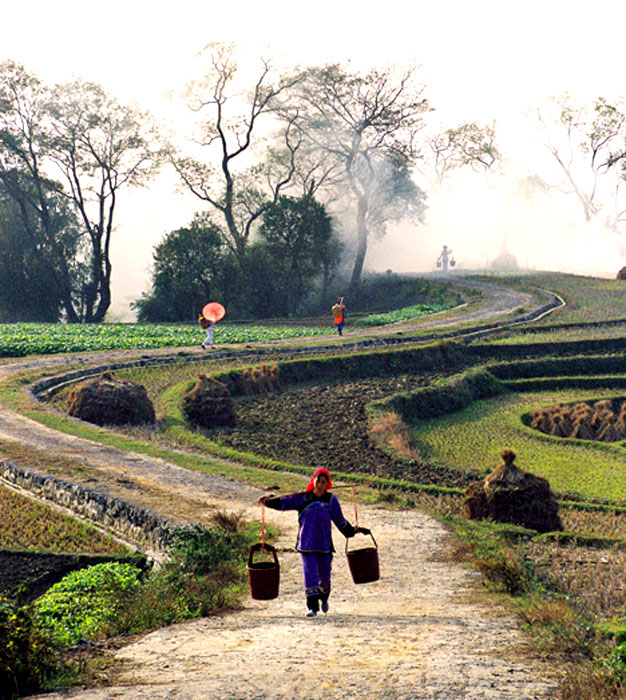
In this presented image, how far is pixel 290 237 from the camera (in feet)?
225

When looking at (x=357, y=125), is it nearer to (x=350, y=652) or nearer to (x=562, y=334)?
(x=562, y=334)

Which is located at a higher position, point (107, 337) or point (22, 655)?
point (107, 337)

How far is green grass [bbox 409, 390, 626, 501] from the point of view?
23703 mm

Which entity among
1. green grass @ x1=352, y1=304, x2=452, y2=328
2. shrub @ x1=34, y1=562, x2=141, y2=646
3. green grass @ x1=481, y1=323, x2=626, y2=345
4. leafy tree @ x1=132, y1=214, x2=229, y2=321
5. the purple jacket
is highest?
leafy tree @ x1=132, y1=214, x2=229, y2=321

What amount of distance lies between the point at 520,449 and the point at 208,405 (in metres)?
9.97

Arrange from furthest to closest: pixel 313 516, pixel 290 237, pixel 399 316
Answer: pixel 290 237
pixel 399 316
pixel 313 516

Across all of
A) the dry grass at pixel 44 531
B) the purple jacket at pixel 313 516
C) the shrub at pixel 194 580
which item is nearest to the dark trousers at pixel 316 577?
the purple jacket at pixel 313 516

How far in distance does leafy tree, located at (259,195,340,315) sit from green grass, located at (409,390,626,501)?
36.1 meters

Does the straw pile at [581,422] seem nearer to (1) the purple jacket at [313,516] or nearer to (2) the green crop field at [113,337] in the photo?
(2) the green crop field at [113,337]

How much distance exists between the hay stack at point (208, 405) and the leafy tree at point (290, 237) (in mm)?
39983

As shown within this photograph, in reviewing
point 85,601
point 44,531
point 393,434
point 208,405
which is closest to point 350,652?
point 85,601

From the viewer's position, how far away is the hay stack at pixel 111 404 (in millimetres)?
26625

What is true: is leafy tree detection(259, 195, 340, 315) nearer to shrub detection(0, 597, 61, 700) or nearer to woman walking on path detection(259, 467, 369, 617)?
woman walking on path detection(259, 467, 369, 617)

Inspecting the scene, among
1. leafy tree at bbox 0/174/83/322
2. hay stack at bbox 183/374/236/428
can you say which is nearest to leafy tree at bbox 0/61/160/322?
leafy tree at bbox 0/174/83/322
